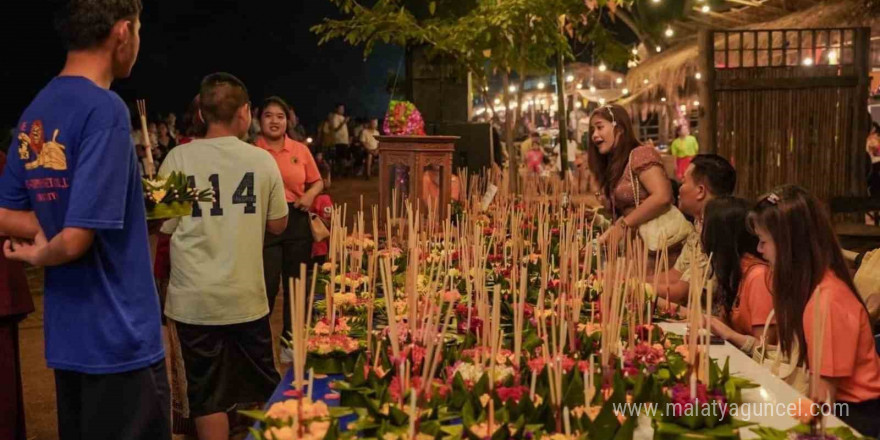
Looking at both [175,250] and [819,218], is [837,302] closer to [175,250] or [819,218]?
[819,218]

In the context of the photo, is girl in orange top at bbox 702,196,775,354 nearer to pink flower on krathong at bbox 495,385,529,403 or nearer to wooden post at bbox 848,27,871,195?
pink flower on krathong at bbox 495,385,529,403

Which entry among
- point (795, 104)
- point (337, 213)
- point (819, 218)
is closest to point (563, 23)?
point (795, 104)

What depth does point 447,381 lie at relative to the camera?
6.86 ft

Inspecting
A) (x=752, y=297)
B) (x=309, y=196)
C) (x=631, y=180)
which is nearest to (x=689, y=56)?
(x=631, y=180)

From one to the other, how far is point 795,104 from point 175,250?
4273mm

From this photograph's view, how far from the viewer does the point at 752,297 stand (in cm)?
289

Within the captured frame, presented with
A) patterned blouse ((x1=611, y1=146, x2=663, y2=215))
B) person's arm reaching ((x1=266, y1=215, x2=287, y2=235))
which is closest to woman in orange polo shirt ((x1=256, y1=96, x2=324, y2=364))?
person's arm reaching ((x1=266, y1=215, x2=287, y2=235))

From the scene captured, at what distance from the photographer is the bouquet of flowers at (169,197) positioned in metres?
2.46

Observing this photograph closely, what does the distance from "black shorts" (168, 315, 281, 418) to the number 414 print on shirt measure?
1.24ft

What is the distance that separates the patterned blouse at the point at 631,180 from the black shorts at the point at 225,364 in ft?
5.96

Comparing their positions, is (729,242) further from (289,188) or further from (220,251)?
(289,188)

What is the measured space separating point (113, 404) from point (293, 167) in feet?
7.76

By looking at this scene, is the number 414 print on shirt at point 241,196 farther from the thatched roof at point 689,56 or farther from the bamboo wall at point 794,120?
the thatched roof at point 689,56

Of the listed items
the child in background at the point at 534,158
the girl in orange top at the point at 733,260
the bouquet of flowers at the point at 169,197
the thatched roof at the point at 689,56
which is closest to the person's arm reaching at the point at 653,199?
the girl in orange top at the point at 733,260
